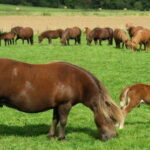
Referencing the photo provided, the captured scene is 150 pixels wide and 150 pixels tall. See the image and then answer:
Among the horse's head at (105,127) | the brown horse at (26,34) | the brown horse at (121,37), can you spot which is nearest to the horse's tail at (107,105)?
the horse's head at (105,127)

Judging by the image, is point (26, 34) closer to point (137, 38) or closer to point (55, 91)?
point (137, 38)

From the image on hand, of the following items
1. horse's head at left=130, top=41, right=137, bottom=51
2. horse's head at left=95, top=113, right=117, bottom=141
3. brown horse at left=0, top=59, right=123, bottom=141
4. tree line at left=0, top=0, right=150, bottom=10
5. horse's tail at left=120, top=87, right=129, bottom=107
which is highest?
brown horse at left=0, top=59, right=123, bottom=141

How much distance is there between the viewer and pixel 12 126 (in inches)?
372

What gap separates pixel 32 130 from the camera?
29.6 feet

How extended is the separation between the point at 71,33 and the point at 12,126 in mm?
24946

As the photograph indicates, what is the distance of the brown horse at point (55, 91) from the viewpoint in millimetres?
7801

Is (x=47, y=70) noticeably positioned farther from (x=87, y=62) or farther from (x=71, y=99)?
(x=87, y=62)

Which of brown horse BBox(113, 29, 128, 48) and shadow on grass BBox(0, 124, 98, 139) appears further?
brown horse BBox(113, 29, 128, 48)

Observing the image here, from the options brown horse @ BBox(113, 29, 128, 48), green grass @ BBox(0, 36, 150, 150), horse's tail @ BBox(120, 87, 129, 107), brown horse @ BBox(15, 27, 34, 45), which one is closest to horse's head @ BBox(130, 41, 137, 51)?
brown horse @ BBox(113, 29, 128, 48)

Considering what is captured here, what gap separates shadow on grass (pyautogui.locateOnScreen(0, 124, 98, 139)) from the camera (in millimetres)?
8727

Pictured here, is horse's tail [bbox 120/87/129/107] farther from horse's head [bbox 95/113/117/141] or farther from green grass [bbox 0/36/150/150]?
horse's head [bbox 95/113/117/141]

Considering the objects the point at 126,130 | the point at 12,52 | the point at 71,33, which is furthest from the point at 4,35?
the point at 126,130

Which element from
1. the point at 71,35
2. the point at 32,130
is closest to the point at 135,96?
the point at 32,130

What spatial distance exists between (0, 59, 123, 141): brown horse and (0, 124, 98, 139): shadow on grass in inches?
28.6
